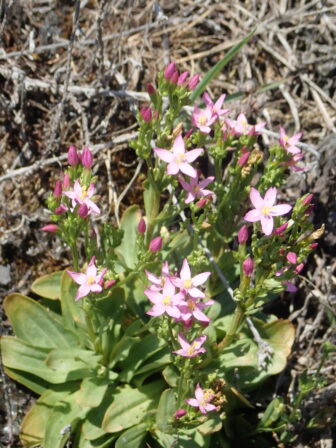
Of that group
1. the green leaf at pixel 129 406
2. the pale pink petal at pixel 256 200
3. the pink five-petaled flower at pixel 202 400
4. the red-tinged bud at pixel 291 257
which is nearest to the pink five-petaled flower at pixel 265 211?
the pale pink petal at pixel 256 200

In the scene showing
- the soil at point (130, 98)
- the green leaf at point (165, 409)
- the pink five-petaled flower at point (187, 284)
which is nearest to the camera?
the pink five-petaled flower at point (187, 284)

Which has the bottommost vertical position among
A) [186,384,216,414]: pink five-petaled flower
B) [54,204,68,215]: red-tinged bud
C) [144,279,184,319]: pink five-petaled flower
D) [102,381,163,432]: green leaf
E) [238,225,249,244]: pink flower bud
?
[102,381,163,432]: green leaf

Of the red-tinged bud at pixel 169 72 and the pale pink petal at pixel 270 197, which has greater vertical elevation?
the red-tinged bud at pixel 169 72

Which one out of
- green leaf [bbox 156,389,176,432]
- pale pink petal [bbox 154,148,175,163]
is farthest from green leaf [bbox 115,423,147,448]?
pale pink petal [bbox 154,148,175,163]

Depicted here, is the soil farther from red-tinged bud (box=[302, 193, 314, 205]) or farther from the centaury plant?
red-tinged bud (box=[302, 193, 314, 205])

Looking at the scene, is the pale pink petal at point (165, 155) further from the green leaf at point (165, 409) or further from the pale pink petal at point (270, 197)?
the green leaf at point (165, 409)

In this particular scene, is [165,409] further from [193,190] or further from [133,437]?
[193,190]

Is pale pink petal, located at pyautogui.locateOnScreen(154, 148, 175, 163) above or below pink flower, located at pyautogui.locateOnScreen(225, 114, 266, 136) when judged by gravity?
below

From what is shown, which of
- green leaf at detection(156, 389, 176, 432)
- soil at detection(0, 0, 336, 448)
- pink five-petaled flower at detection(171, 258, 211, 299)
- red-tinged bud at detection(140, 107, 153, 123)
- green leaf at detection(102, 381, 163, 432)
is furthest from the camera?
soil at detection(0, 0, 336, 448)

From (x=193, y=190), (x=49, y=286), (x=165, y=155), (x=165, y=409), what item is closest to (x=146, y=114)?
(x=165, y=155)
